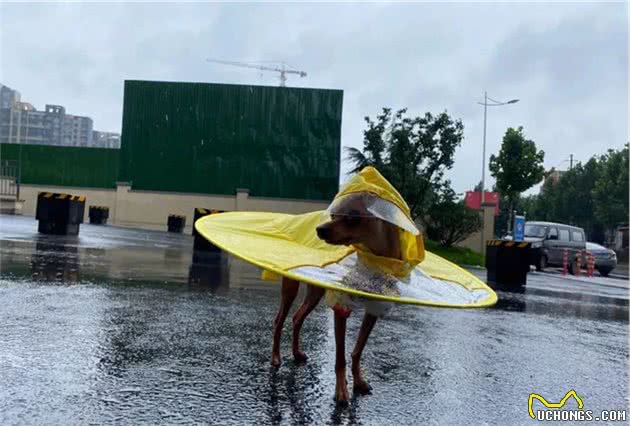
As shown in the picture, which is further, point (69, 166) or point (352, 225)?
point (69, 166)

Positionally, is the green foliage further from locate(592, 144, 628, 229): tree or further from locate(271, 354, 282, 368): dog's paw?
locate(271, 354, 282, 368): dog's paw

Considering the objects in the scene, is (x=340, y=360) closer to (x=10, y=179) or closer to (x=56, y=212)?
(x=56, y=212)

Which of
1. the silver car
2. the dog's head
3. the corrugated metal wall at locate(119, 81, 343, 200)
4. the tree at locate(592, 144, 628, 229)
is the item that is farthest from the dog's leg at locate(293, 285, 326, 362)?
the tree at locate(592, 144, 628, 229)

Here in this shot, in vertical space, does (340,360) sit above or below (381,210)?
below

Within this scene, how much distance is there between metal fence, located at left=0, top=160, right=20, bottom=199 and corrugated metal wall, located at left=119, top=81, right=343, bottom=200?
535 centimetres

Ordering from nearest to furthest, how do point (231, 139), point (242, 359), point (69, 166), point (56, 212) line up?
point (242, 359) → point (56, 212) → point (231, 139) → point (69, 166)

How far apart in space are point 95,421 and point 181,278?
20.5 ft

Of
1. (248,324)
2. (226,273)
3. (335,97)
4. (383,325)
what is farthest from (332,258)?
(335,97)

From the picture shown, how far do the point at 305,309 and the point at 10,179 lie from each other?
104 feet

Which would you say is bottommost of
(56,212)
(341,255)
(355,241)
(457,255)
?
(457,255)

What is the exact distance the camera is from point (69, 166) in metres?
35.9

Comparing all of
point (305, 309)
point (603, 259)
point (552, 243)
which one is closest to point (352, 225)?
point (305, 309)

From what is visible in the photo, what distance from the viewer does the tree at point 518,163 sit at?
31516mm

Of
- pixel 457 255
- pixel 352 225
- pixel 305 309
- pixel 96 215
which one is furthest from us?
pixel 96 215
